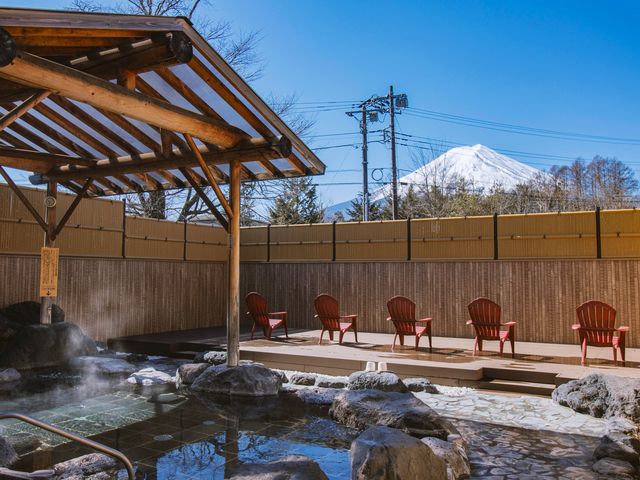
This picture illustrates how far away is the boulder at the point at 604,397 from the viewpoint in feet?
15.1

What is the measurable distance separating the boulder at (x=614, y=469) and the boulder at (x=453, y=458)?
2.98ft

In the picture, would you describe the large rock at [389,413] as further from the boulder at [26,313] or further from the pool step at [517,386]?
the boulder at [26,313]

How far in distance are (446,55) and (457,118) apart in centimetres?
333

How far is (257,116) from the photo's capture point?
575 centimetres

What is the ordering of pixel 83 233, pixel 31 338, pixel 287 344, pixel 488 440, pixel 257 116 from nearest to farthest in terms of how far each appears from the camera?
pixel 488 440 → pixel 257 116 → pixel 31 338 → pixel 287 344 → pixel 83 233

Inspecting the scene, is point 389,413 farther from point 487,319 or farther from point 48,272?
point 48,272

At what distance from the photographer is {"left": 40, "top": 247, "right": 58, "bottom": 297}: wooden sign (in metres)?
7.32

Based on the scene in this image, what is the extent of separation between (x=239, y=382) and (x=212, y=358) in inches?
58.3

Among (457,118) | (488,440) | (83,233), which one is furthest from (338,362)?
(457,118)

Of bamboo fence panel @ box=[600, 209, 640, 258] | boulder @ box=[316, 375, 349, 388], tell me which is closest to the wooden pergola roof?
boulder @ box=[316, 375, 349, 388]

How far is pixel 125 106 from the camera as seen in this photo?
4395 mm

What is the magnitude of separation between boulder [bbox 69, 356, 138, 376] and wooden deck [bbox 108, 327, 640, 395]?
116cm

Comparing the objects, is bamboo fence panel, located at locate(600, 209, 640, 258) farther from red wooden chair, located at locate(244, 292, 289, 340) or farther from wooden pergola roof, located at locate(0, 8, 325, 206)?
red wooden chair, located at locate(244, 292, 289, 340)

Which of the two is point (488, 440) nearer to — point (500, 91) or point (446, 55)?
point (446, 55)
